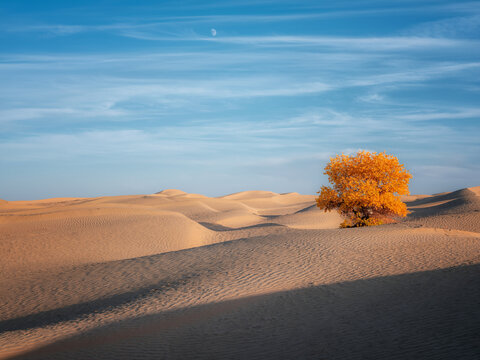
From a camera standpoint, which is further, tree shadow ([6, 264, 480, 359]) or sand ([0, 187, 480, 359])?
sand ([0, 187, 480, 359])

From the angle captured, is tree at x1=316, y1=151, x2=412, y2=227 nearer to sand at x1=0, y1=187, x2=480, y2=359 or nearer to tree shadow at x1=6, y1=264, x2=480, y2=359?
sand at x1=0, y1=187, x2=480, y2=359

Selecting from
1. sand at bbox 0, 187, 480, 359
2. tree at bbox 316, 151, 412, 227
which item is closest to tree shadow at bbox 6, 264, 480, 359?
sand at bbox 0, 187, 480, 359

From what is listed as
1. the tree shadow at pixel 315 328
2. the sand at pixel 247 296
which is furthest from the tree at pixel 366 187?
the tree shadow at pixel 315 328

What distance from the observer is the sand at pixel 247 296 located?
835cm

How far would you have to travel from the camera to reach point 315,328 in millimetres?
9070

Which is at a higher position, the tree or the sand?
the tree

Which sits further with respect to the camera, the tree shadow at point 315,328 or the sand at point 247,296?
the sand at point 247,296

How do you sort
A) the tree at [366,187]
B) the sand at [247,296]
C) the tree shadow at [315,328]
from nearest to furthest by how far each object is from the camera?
the tree shadow at [315,328]
the sand at [247,296]
the tree at [366,187]

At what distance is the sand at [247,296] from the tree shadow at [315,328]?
33mm

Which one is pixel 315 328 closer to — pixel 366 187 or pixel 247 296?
pixel 247 296

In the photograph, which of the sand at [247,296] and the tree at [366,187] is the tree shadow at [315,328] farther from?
the tree at [366,187]

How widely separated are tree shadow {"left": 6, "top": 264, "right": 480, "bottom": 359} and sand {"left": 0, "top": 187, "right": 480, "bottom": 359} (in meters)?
0.03

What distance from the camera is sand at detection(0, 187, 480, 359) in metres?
8.35

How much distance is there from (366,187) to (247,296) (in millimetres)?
13308
